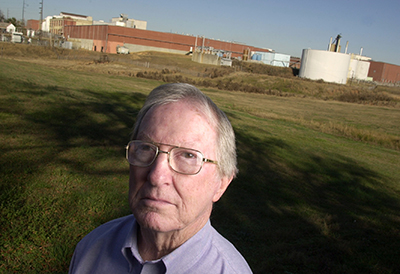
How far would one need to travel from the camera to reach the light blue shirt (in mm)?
1551

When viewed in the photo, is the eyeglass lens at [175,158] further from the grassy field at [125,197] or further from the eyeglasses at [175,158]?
the grassy field at [125,197]

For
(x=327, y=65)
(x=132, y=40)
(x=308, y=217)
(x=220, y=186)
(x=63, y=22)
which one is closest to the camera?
(x=220, y=186)

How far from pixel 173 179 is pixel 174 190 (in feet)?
0.17

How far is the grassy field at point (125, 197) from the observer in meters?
4.15

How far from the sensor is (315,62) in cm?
5572

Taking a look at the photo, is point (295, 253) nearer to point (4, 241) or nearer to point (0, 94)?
point (4, 241)

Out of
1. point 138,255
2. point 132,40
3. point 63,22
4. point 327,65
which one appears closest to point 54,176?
point 138,255

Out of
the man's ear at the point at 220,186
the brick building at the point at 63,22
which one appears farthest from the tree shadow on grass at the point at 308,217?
the brick building at the point at 63,22

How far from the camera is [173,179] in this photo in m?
1.61

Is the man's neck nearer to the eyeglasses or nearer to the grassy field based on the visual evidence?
the eyeglasses

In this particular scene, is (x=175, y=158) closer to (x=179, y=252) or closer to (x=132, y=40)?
(x=179, y=252)

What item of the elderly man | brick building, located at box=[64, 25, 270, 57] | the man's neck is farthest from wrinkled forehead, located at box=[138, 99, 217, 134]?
brick building, located at box=[64, 25, 270, 57]

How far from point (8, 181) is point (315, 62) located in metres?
56.8

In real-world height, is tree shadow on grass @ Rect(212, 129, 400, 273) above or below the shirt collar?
below
